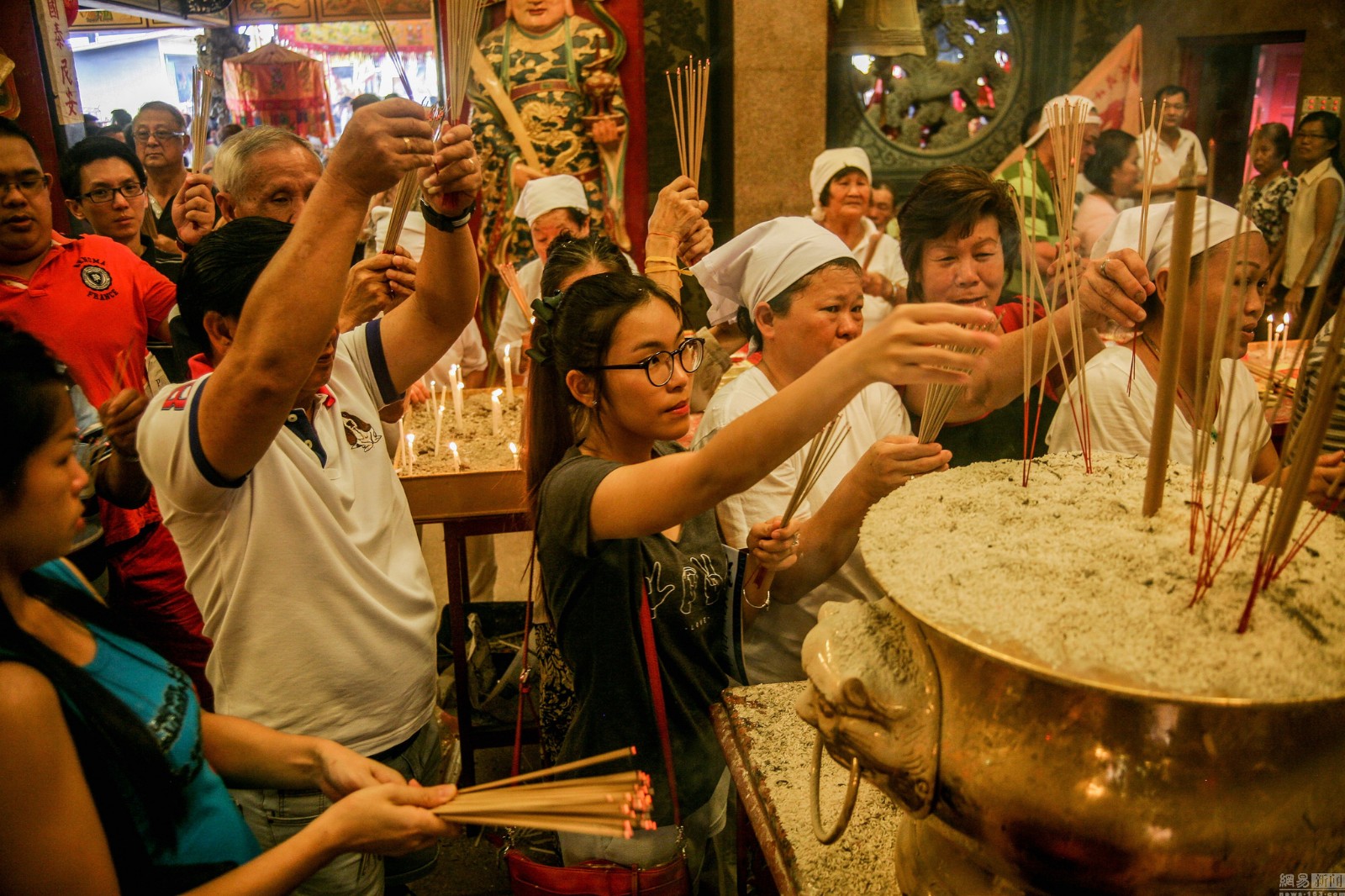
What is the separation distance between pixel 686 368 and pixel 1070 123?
0.62 m

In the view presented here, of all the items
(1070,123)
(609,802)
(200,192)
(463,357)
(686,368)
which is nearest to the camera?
(609,802)

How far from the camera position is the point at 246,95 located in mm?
7984

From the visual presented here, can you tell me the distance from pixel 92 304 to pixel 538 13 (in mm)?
3300

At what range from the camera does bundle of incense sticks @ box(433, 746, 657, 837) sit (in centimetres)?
86

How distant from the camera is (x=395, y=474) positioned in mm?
1499

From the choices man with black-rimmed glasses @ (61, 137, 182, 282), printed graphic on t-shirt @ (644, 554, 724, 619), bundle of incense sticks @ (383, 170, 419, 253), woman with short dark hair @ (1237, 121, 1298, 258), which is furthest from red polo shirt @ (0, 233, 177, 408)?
woman with short dark hair @ (1237, 121, 1298, 258)

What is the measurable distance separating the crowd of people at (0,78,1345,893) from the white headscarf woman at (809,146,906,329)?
152cm

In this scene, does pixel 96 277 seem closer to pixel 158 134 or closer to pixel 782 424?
pixel 158 134

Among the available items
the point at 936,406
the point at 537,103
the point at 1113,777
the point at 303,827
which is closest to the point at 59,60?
the point at 537,103

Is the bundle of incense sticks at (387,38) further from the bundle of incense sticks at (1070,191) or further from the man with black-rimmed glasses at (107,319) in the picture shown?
the man with black-rimmed glasses at (107,319)

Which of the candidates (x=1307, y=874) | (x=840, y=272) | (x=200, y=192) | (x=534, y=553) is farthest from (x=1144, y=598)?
(x=200, y=192)

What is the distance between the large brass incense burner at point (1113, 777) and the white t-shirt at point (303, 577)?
0.83 metres

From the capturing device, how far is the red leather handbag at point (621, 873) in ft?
4.09

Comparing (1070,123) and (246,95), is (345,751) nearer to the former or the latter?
(1070,123)
